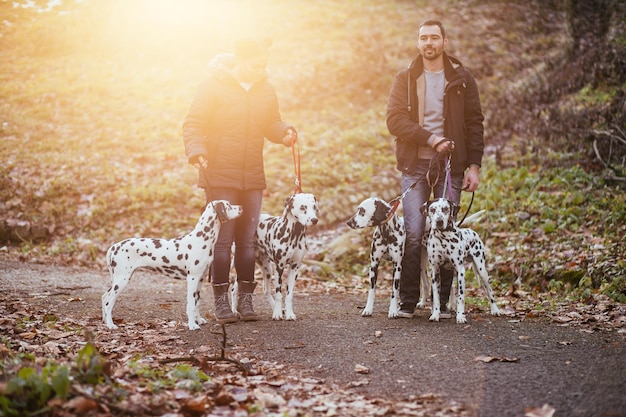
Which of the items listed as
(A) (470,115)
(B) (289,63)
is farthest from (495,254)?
(B) (289,63)

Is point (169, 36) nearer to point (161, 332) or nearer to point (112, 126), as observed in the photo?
point (112, 126)

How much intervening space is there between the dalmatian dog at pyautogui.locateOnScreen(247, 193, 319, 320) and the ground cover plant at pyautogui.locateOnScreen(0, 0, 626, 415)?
3060 millimetres

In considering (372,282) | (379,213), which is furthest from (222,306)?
(379,213)

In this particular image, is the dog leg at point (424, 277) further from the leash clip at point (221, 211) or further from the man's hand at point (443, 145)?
the leash clip at point (221, 211)

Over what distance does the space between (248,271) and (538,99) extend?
12328mm

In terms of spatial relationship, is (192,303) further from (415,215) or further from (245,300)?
(415,215)

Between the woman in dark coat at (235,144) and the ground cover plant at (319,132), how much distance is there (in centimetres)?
301

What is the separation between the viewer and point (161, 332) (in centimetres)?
663

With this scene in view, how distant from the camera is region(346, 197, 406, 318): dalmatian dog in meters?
7.29

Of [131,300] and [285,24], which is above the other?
[285,24]

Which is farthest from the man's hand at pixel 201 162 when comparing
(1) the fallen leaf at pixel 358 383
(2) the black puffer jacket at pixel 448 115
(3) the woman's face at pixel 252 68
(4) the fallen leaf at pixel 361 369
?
(1) the fallen leaf at pixel 358 383

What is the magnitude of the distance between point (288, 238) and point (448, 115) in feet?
8.20

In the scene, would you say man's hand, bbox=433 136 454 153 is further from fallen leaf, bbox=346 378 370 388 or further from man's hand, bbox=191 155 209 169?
fallen leaf, bbox=346 378 370 388

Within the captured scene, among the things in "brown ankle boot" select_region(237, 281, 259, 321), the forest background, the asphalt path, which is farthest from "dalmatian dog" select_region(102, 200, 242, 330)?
the forest background
